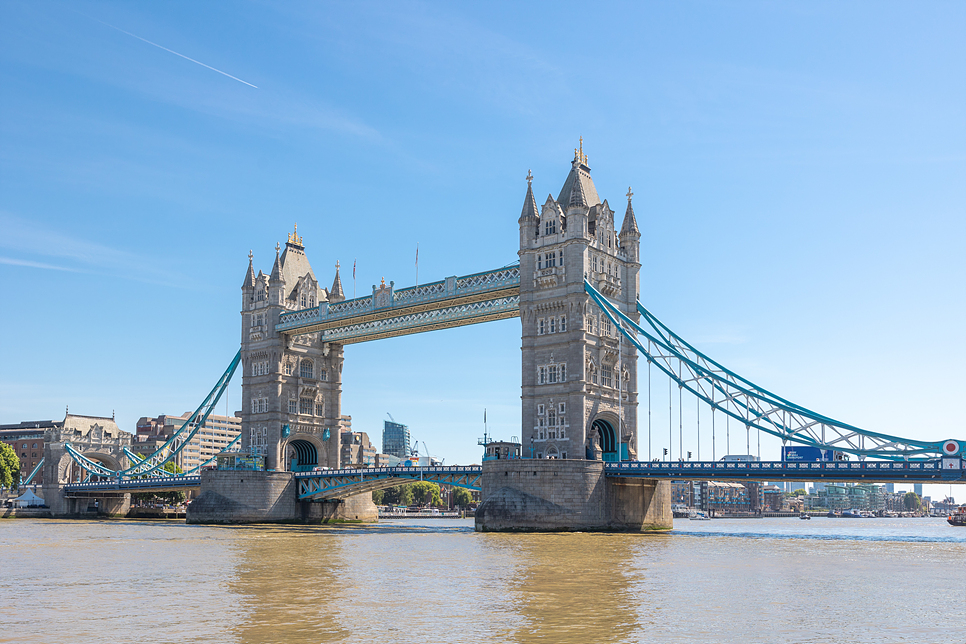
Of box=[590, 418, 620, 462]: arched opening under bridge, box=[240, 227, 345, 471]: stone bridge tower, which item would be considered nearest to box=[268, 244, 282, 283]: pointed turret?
box=[240, 227, 345, 471]: stone bridge tower

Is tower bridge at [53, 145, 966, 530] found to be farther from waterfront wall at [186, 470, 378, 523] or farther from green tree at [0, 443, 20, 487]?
green tree at [0, 443, 20, 487]

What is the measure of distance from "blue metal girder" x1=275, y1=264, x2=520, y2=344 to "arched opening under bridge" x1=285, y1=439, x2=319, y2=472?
12.8 meters

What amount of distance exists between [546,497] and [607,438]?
1457 cm

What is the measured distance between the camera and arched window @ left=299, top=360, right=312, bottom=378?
368 feet

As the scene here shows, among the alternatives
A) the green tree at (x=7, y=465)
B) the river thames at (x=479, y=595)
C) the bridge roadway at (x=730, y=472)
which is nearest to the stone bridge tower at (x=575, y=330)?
the bridge roadway at (x=730, y=472)

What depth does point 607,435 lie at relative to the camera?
8569 centimetres

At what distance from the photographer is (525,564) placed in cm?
4284

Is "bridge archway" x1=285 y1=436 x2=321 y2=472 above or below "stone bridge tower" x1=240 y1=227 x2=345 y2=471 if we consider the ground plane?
below

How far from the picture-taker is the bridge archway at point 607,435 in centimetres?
8369

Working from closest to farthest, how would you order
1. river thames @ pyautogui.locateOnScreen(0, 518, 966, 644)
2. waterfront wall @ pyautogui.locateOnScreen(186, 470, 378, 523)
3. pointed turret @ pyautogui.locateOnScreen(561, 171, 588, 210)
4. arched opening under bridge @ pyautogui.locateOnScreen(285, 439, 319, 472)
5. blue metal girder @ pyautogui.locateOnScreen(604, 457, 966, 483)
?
river thames @ pyautogui.locateOnScreen(0, 518, 966, 644) < blue metal girder @ pyautogui.locateOnScreen(604, 457, 966, 483) < pointed turret @ pyautogui.locateOnScreen(561, 171, 588, 210) < waterfront wall @ pyautogui.locateOnScreen(186, 470, 378, 523) < arched opening under bridge @ pyautogui.locateOnScreen(285, 439, 319, 472)

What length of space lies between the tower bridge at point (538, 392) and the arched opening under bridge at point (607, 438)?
179 millimetres

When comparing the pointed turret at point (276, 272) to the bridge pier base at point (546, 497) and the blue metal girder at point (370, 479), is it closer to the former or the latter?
the blue metal girder at point (370, 479)

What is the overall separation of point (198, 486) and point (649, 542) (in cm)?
6380

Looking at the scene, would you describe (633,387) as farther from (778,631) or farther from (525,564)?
(778,631)
